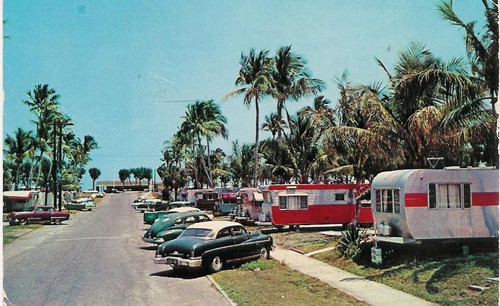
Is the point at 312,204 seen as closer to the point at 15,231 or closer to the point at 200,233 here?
the point at 200,233

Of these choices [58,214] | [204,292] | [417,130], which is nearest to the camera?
[204,292]

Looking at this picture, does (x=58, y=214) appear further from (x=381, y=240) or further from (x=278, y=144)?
(x=381, y=240)

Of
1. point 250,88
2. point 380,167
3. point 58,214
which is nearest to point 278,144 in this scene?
point 250,88

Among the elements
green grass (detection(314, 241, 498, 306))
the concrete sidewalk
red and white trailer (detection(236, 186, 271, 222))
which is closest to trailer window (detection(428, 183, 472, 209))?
green grass (detection(314, 241, 498, 306))

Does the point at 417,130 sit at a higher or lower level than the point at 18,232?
higher

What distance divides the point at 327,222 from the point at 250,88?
16.6m

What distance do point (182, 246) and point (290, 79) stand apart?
91.1 ft

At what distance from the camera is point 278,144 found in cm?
4538

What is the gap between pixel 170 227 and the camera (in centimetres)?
2211

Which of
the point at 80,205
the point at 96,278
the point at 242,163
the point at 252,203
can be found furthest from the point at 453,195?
the point at 242,163

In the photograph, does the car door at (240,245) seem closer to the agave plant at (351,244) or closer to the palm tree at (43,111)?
the agave plant at (351,244)

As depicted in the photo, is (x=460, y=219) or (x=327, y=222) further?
(x=327, y=222)

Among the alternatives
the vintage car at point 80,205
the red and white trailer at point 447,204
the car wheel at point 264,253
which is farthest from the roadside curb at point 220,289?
the vintage car at point 80,205

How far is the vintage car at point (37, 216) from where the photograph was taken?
3719 cm
